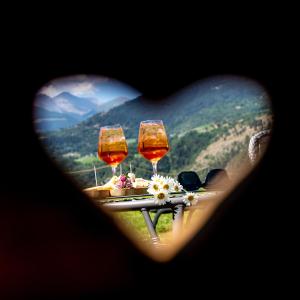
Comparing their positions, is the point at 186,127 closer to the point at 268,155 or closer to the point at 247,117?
the point at 247,117

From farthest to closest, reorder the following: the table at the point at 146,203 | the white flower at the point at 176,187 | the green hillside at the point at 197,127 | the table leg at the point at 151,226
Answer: the green hillside at the point at 197,127 → the table leg at the point at 151,226 → the white flower at the point at 176,187 → the table at the point at 146,203

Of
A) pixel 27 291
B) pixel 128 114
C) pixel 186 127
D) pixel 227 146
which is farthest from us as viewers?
pixel 186 127

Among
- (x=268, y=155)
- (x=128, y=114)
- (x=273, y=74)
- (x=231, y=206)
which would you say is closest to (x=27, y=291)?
(x=231, y=206)

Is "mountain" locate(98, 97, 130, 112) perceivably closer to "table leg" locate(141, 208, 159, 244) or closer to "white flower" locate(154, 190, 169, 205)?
"table leg" locate(141, 208, 159, 244)

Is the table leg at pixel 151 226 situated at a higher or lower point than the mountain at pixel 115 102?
lower

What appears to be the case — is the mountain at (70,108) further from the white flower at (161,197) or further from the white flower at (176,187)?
the white flower at (161,197)

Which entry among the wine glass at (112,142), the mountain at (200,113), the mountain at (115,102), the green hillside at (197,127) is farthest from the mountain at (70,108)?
the wine glass at (112,142)

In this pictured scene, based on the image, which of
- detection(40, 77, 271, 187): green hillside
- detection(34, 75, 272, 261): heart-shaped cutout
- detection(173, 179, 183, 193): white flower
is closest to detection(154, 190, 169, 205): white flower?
detection(34, 75, 272, 261): heart-shaped cutout

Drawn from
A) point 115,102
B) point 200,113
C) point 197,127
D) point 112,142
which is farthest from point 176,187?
point 115,102
